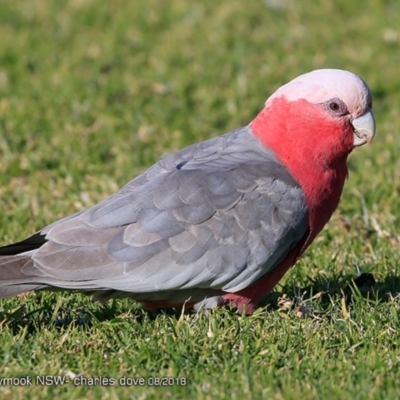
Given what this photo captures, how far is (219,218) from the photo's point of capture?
4.36 m

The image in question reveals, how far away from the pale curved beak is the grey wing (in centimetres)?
46

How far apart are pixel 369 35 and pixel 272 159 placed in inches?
219

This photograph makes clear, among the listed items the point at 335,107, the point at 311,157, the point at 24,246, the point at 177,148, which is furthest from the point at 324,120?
the point at 177,148

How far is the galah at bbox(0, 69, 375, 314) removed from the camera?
4.25 m

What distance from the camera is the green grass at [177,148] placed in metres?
3.83

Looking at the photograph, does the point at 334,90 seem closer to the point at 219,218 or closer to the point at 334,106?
the point at 334,106

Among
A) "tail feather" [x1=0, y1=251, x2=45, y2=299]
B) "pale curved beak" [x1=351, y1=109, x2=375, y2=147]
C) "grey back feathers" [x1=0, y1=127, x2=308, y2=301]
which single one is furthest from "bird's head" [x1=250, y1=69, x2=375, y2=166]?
"tail feather" [x1=0, y1=251, x2=45, y2=299]

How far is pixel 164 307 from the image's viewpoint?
4.61 metres

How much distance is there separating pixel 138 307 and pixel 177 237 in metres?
0.61

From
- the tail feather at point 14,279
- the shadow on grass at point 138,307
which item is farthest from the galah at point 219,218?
the shadow on grass at point 138,307

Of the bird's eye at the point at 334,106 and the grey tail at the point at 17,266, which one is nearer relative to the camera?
the grey tail at the point at 17,266

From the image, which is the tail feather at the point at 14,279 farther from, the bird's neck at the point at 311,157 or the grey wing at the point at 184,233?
the bird's neck at the point at 311,157

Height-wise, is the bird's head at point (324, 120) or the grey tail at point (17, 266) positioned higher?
the bird's head at point (324, 120)

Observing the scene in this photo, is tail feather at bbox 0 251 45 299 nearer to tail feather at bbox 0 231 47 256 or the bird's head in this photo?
tail feather at bbox 0 231 47 256
